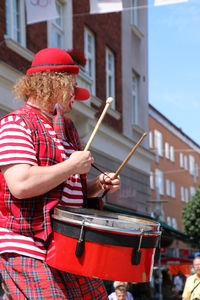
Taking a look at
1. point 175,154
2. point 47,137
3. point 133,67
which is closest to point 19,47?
point 133,67

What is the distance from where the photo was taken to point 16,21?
39.1 ft

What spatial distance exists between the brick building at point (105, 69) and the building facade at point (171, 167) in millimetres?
17719

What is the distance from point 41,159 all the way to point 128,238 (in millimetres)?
473

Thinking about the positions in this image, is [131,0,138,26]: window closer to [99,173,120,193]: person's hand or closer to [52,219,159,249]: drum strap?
Result: [99,173,120,193]: person's hand

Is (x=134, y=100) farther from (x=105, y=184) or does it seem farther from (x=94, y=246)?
(x=94, y=246)

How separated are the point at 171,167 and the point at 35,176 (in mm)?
41965


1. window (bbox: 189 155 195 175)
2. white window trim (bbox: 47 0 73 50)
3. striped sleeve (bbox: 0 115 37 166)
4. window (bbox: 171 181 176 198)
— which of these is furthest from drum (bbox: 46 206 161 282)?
window (bbox: 189 155 195 175)

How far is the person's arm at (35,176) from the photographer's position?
2380mm

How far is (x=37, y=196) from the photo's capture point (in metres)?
2.48

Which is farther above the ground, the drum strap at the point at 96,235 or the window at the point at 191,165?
the drum strap at the point at 96,235

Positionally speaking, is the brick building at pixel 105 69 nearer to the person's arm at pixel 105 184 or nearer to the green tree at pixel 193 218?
the person's arm at pixel 105 184

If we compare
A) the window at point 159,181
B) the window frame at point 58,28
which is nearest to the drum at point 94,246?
the window frame at point 58,28

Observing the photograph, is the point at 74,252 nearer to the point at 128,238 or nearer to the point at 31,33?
the point at 128,238

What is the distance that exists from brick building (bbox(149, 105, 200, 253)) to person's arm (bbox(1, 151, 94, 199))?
34355 millimetres
